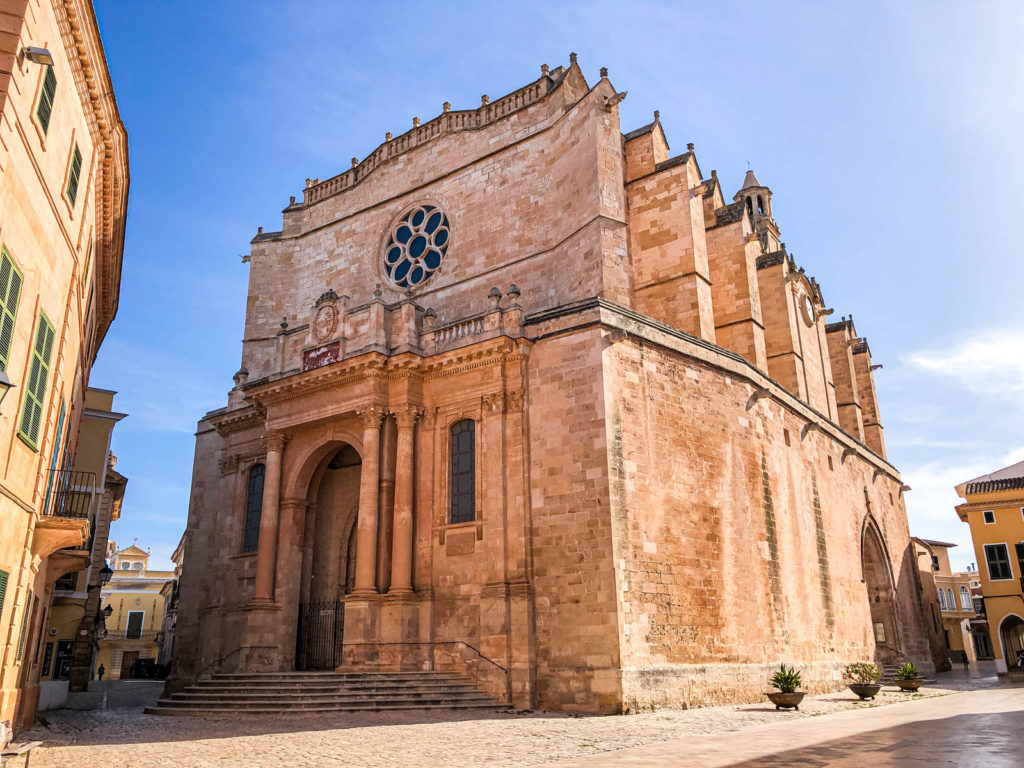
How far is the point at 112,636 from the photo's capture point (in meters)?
49.0

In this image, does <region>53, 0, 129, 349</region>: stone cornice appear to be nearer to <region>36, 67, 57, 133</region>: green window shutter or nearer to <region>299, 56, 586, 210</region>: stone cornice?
<region>36, 67, 57, 133</region>: green window shutter

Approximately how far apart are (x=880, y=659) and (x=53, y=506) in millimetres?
22862

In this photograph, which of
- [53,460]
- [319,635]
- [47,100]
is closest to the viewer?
[47,100]

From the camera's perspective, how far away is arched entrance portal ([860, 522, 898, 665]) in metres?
24.8

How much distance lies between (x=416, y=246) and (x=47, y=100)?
14.4m

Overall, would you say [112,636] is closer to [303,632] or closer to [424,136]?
Result: [303,632]

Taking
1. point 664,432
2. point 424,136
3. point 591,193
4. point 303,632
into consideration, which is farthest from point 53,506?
point 424,136

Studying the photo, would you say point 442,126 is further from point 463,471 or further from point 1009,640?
point 1009,640

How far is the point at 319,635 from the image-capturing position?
19.0 meters

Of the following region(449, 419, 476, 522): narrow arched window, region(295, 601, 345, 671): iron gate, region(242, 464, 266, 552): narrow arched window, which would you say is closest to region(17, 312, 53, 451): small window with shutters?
region(449, 419, 476, 522): narrow arched window

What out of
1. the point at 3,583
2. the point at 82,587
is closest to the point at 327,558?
the point at 82,587

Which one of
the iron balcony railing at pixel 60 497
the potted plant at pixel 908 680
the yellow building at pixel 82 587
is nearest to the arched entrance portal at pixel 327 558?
the yellow building at pixel 82 587

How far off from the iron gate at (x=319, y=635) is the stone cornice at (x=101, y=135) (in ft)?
26.8

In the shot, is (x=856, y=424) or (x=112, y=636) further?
(x=112, y=636)
